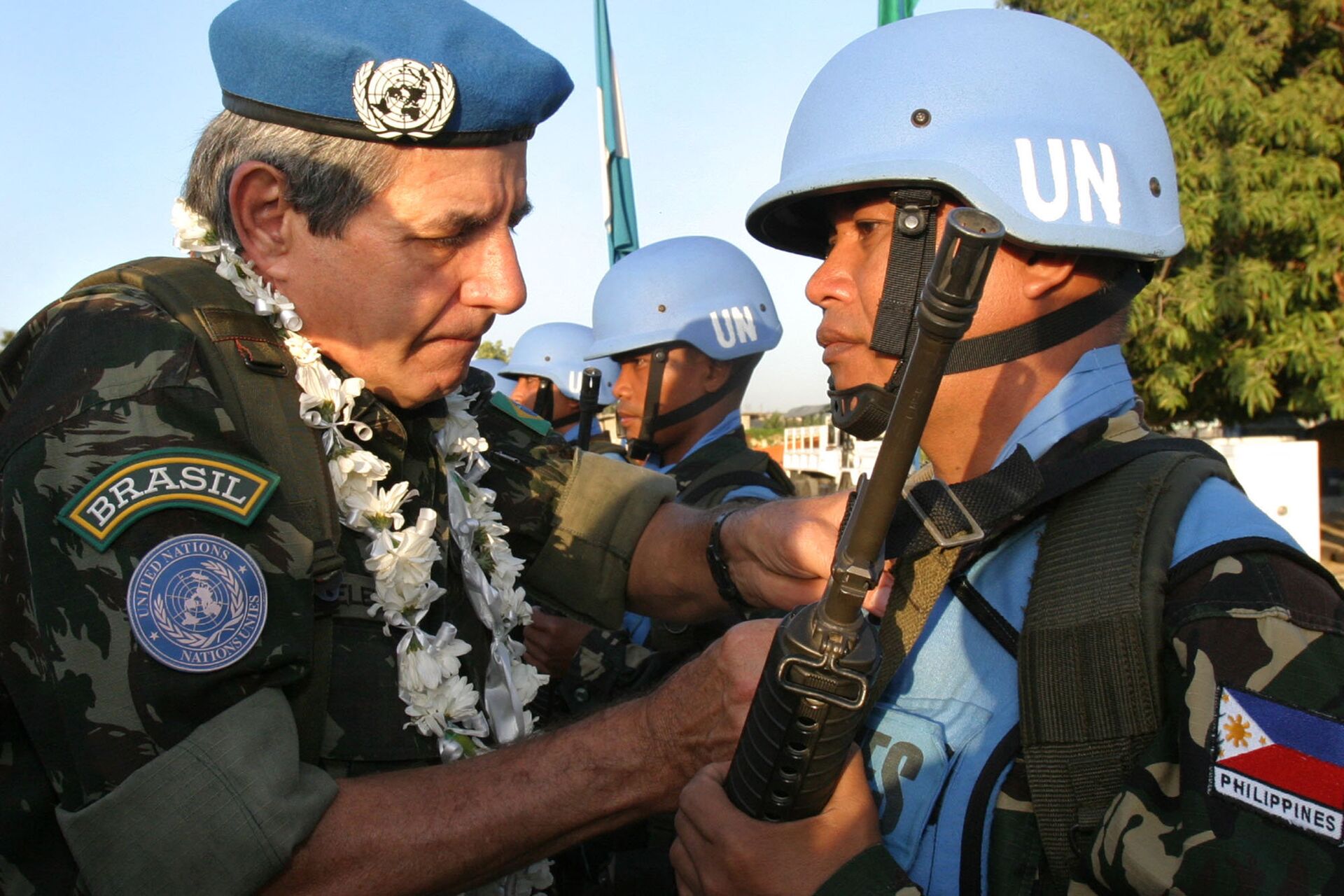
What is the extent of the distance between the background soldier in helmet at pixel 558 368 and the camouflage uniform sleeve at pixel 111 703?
683 cm

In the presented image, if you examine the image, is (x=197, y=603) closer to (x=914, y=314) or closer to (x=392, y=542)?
(x=392, y=542)

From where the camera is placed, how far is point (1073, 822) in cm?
158

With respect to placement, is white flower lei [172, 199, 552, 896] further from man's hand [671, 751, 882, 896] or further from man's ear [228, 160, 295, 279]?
man's hand [671, 751, 882, 896]

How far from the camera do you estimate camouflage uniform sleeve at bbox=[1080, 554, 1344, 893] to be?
140cm

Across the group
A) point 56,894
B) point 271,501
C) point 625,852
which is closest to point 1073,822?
point 271,501

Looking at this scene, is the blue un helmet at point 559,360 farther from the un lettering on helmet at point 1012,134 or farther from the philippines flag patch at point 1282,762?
the philippines flag patch at point 1282,762

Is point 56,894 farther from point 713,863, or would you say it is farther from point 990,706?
point 990,706

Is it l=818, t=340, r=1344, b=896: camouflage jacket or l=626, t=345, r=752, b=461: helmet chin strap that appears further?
l=626, t=345, r=752, b=461: helmet chin strap

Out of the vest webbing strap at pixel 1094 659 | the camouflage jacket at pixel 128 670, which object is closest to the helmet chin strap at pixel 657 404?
the camouflage jacket at pixel 128 670

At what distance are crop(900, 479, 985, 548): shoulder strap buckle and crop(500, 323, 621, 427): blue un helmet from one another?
693cm

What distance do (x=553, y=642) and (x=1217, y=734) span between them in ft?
10.9

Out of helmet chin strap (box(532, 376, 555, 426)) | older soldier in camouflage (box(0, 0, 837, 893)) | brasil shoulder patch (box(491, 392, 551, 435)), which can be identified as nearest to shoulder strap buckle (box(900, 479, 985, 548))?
older soldier in camouflage (box(0, 0, 837, 893))

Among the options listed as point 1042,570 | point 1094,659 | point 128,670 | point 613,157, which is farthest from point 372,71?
point 613,157

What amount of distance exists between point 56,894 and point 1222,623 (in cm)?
200
